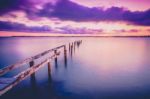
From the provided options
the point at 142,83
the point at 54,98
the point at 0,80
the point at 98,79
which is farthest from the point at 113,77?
the point at 0,80

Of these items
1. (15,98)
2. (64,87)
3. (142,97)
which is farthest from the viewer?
(64,87)

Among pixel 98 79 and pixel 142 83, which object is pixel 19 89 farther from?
pixel 142 83

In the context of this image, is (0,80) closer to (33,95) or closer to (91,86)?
(33,95)

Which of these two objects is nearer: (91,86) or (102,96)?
(102,96)

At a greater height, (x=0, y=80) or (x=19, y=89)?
(x=0, y=80)

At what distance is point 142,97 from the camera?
730 cm

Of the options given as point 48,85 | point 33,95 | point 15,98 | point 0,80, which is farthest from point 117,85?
point 0,80

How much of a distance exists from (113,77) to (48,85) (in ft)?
12.8

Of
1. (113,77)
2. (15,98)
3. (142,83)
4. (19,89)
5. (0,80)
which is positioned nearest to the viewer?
(0,80)

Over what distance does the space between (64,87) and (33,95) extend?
5.86 feet

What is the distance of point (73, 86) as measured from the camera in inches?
349

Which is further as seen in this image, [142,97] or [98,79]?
[98,79]

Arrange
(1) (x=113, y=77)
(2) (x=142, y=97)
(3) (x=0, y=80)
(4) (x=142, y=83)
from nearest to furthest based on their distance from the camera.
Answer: (3) (x=0, y=80) → (2) (x=142, y=97) → (4) (x=142, y=83) → (1) (x=113, y=77)

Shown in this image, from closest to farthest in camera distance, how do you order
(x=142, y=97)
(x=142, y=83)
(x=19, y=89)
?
(x=142, y=97), (x=19, y=89), (x=142, y=83)
